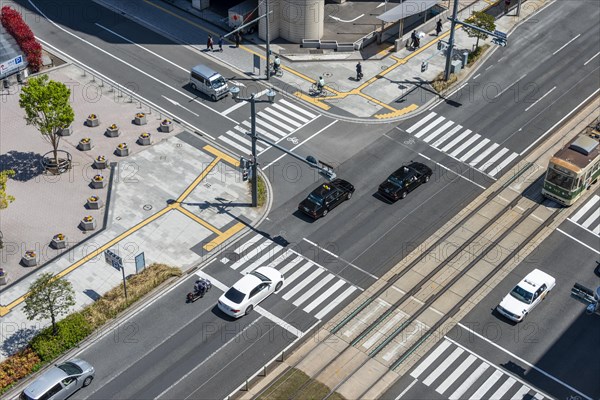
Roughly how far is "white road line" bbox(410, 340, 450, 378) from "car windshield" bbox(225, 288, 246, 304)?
44.3 feet

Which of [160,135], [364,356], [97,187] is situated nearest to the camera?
[364,356]

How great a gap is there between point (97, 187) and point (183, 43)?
25.0 metres

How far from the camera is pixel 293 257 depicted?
7162 centimetres

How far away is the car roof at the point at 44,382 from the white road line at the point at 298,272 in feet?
60.7

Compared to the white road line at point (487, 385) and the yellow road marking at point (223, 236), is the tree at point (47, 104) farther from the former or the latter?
the white road line at point (487, 385)

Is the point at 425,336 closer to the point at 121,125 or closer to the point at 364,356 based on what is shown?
the point at 364,356

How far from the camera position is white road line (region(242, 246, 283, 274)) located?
231ft

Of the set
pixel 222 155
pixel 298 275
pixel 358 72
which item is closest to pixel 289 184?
pixel 222 155

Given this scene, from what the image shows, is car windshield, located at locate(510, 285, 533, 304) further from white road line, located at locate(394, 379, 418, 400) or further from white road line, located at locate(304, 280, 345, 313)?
white road line, located at locate(304, 280, 345, 313)

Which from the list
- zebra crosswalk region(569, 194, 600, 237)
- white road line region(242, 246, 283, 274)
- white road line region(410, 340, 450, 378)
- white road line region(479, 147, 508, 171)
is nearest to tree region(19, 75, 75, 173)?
white road line region(242, 246, 283, 274)

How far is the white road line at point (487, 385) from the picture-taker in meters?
61.2

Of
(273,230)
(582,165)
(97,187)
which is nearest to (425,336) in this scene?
(273,230)

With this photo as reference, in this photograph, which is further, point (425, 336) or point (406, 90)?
point (406, 90)

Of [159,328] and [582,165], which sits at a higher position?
[582,165]
